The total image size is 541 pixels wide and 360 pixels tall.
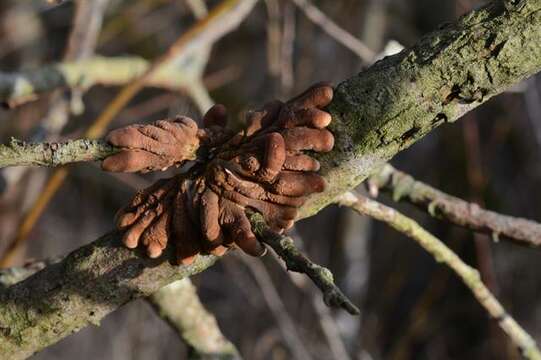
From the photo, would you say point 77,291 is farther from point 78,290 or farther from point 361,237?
point 361,237

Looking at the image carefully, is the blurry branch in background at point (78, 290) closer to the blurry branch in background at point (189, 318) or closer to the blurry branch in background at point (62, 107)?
the blurry branch in background at point (189, 318)

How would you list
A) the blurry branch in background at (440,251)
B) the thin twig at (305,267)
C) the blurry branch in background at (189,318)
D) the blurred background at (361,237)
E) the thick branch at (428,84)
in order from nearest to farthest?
the thin twig at (305,267) → the thick branch at (428,84) → the blurry branch in background at (440,251) → the blurry branch in background at (189,318) → the blurred background at (361,237)

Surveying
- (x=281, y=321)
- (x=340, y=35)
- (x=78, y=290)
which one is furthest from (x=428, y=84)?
(x=281, y=321)

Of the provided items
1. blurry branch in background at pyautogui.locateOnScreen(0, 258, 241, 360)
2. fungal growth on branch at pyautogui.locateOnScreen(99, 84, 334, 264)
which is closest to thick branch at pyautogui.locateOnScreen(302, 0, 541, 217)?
fungal growth on branch at pyautogui.locateOnScreen(99, 84, 334, 264)

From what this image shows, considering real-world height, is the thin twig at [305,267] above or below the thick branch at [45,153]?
below

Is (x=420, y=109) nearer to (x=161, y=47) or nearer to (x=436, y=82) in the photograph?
(x=436, y=82)

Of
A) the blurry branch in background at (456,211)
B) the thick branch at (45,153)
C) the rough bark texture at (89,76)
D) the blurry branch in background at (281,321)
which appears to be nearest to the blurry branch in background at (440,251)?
the blurry branch in background at (456,211)

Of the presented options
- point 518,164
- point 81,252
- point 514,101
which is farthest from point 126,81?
point 518,164
